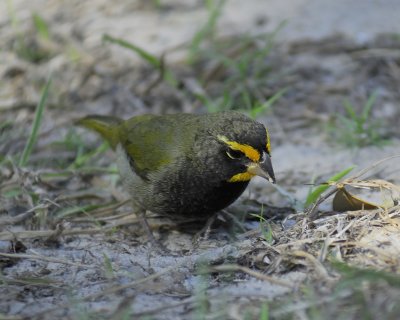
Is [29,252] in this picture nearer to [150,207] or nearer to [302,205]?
[150,207]

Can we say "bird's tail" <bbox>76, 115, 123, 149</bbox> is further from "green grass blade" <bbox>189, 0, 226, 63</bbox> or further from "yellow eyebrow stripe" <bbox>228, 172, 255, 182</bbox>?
"green grass blade" <bbox>189, 0, 226, 63</bbox>

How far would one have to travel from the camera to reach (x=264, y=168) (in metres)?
4.48

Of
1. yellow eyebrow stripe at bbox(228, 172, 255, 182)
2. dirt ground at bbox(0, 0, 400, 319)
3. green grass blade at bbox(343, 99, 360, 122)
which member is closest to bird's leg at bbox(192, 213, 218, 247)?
dirt ground at bbox(0, 0, 400, 319)

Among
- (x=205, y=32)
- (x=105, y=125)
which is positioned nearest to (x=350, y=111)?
(x=105, y=125)

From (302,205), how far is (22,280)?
2065mm

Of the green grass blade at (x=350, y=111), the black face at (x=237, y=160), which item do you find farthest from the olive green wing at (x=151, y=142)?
the green grass blade at (x=350, y=111)

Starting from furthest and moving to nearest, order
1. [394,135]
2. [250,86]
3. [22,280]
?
[250,86]
[394,135]
[22,280]

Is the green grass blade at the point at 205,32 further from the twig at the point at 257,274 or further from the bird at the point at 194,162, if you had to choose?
the twig at the point at 257,274

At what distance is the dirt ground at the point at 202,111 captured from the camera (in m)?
3.60

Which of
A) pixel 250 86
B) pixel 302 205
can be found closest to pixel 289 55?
pixel 250 86

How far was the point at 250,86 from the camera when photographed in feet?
22.7

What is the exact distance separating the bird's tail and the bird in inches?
17.4

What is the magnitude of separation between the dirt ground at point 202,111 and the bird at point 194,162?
0.28 metres

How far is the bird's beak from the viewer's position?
176 inches
